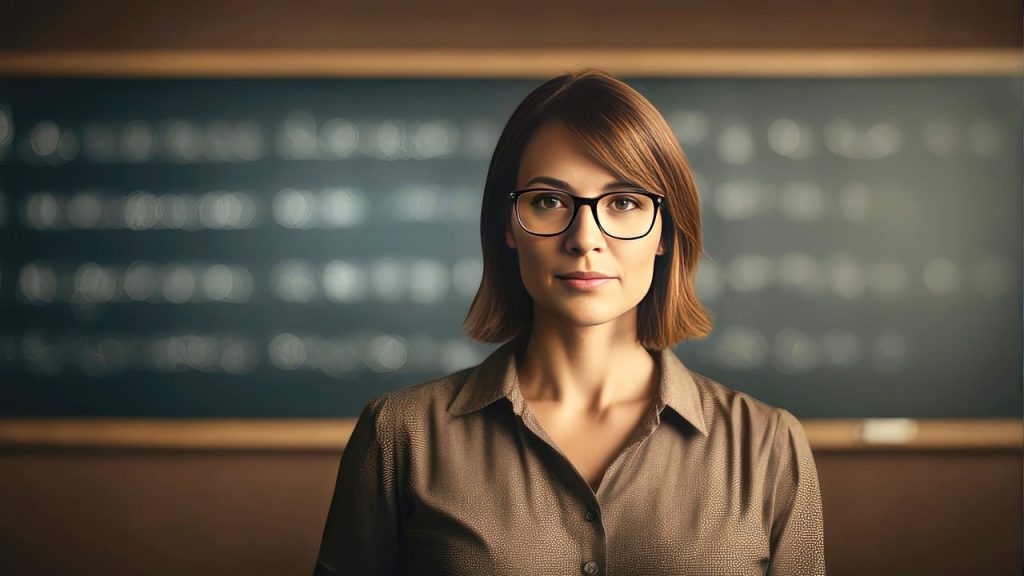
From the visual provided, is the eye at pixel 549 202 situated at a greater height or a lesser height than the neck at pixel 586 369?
greater

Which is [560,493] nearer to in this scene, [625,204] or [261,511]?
[625,204]

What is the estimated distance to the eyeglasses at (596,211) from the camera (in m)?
1.04

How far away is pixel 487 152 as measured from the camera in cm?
219

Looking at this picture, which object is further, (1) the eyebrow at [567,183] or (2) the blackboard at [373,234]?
(2) the blackboard at [373,234]

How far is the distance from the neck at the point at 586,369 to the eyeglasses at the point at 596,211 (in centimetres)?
11

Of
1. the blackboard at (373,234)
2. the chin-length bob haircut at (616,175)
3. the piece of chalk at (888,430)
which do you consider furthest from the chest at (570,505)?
the piece of chalk at (888,430)

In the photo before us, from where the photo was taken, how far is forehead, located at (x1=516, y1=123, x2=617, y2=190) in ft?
3.39

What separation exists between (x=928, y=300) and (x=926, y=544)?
1.82ft

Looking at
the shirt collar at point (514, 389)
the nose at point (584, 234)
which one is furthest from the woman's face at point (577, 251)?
the shirt collar at point (514, 389)

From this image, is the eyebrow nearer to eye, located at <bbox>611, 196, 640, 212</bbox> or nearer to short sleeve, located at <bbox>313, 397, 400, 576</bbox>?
eye, located at <bbox>611, 196, 640, 212</bbox>

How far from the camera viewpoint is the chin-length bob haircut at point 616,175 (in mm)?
1035

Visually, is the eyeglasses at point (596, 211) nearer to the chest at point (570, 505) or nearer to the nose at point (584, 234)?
the nose at point (584, 234)

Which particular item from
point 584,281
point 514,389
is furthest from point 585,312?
point 514,389

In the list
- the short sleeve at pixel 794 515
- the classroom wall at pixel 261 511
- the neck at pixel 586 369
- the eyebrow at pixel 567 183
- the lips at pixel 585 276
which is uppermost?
the eyebrow at pixel 567 183
